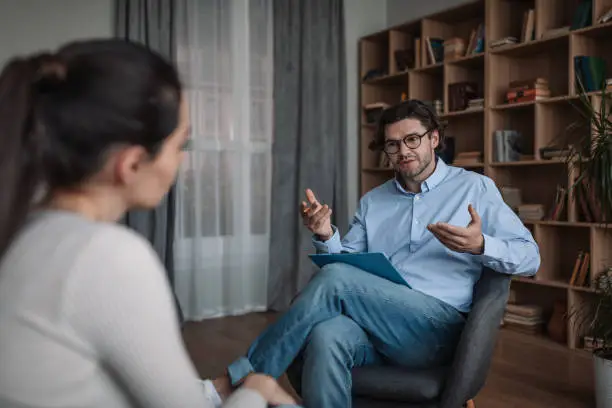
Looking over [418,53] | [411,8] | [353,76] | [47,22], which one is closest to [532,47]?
[418,53]

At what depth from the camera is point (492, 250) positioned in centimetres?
172

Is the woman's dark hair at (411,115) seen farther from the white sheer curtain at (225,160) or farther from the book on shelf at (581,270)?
the white sheer curtain at (225,160)

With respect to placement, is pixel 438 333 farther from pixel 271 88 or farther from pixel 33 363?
pixel 271 88

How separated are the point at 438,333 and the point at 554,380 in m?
1.36

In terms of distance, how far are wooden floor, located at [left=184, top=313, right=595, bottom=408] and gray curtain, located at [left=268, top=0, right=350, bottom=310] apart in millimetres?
582

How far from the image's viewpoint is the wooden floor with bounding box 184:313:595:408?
8.27ft

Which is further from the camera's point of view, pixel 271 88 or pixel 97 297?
pixel 271 88

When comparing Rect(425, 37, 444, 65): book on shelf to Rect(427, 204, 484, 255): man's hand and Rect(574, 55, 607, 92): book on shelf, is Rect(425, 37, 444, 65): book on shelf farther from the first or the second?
Rect(427, 204, 484, 255): man's hand

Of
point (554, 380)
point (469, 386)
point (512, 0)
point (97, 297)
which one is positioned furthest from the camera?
point (512, 0)

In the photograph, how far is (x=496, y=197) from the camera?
1998 millimetres

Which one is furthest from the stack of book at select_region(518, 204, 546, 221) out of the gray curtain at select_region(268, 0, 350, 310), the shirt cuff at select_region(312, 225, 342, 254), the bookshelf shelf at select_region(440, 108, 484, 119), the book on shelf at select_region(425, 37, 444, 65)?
the shirt cuff at select_region(312, 225, 342, 254)

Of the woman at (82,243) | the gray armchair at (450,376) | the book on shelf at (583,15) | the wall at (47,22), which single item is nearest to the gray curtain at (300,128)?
the wall at (47,22)

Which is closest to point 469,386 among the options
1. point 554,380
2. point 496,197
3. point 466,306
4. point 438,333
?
point 438,333

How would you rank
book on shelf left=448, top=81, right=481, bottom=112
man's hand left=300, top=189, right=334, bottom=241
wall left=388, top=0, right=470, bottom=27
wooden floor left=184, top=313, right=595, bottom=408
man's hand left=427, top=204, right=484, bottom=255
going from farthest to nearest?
wall left=388, top=0, right=470, bottom=27, book on shelf left=448, top=81, right=481, bottom=112, wooden floor left=184, top=313, right=595, bottom=408, man's hand left=300, top=189, right=334, bottom=241, man's hand left=427, top=204, right=484, bottom=255
